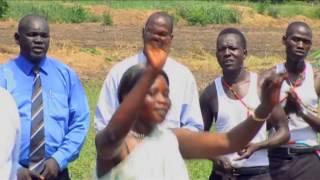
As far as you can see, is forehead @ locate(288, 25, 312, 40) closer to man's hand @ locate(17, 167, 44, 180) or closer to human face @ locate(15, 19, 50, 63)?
human face @ locate(15, 19, 50, 63)

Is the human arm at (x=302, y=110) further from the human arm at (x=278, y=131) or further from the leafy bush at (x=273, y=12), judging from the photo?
the leafy bush at (x=273, y=12)

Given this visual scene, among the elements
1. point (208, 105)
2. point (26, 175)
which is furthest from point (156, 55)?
point (208, 105)

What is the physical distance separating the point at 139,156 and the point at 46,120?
235 centimetres

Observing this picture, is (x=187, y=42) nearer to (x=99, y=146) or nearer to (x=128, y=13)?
(x=128, y=13)

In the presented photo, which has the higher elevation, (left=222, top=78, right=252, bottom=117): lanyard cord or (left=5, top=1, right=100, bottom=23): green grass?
(left=222, top=78, right=252, bottom=117): lanyard cord

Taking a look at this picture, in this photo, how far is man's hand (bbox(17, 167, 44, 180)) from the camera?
548 cm

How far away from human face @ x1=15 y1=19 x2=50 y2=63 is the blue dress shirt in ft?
0.17

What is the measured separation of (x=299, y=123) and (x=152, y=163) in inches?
120

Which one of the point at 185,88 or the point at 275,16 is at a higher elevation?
the point at 185,88

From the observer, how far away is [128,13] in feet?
150

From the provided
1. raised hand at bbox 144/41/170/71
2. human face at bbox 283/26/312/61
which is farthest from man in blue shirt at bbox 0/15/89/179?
raised hand at bbox 144/41/170/71

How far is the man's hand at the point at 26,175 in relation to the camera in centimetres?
548

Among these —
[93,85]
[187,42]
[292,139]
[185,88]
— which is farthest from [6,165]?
[187,42]

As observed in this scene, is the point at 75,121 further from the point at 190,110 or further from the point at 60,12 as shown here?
the point at 60,12
